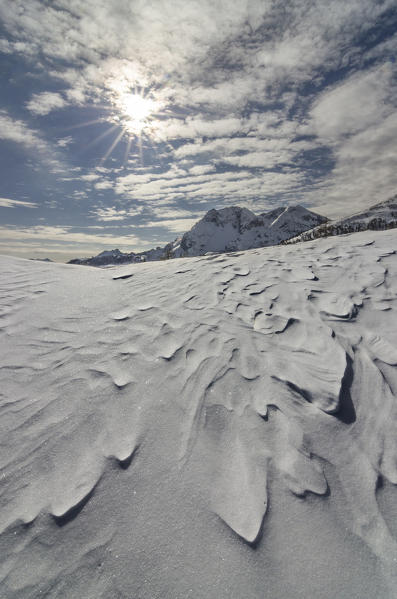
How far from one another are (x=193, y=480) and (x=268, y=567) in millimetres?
671

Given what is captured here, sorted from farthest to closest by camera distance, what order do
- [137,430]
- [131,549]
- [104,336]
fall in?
[104,336]
[137,430]
[131,549]

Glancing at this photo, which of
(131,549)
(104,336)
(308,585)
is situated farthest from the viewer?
(104,336)

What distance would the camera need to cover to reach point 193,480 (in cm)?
196

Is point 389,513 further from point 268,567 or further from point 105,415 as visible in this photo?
point 105,415

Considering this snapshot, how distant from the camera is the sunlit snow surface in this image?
157cm

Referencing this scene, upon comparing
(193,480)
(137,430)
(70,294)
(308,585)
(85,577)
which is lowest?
(308,585)

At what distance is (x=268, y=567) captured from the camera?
5.15ft

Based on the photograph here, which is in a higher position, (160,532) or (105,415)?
(105,415)

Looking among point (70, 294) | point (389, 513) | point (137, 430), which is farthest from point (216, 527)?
point (70, 294)

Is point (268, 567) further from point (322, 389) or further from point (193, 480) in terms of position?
point (322, 389)

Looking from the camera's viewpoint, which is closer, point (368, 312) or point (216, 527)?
point (216, 527)

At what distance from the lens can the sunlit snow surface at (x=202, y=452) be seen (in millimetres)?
1566

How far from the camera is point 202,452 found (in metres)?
2.15

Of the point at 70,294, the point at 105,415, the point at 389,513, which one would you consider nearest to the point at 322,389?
the point at 389,513
